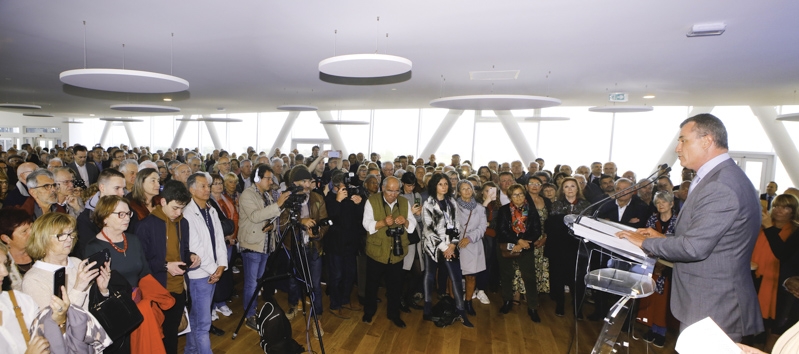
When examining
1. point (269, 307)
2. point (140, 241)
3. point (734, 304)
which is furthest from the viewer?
point (269, 307)

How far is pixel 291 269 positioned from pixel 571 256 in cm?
308

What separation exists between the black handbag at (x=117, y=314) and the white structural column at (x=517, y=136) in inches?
521

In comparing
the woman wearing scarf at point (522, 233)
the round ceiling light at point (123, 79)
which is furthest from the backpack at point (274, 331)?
the round ceiling light at point (123, 79)

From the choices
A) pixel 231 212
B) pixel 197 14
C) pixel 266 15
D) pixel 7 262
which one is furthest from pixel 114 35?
pixel 7 262

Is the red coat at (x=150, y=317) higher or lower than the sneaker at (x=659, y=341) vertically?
higher

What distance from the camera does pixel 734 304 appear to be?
1766 mm

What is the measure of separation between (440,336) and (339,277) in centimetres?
121

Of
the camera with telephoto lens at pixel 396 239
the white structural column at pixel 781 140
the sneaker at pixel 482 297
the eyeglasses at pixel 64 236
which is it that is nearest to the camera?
the eyeglasses at pixel 64 236

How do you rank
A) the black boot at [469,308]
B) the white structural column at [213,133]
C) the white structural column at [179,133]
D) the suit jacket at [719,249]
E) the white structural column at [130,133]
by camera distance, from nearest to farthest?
the suit jacket at [719,249]
the black boot at [469,308]
the white structural column at [213,133]
the white structural column at [179,133]
the white structural column at [130,133]

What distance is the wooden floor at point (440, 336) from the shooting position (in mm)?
3529

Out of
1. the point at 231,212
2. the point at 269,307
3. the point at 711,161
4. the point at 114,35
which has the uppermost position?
the point at 114,35

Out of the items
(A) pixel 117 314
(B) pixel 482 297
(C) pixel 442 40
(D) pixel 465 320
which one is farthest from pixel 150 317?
(C) pixel 442 40

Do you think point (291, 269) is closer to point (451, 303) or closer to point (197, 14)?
point (451, 303)

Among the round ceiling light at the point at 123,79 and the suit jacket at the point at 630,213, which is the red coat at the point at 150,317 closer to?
the round ceiling light at the point at 123,79
